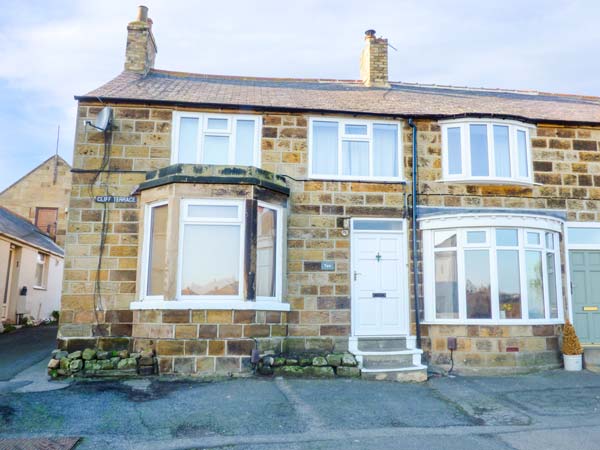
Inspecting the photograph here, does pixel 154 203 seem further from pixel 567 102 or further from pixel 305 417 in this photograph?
pixel 567 102

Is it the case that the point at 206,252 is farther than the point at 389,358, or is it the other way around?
the point at 389,358

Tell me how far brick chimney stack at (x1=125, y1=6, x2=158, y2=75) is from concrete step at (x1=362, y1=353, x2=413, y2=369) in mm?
8569

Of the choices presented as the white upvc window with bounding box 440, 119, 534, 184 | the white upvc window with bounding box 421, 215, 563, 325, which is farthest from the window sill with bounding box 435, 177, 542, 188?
the white upvc window with bounding box 421, 215, 563, 325

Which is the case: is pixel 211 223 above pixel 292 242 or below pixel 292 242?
above

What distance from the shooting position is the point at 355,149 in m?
10.8

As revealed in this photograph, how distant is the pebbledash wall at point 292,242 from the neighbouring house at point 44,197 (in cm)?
1565

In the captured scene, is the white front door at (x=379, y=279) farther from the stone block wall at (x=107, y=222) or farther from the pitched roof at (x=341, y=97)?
the stone block wall at (x=107, y=222)

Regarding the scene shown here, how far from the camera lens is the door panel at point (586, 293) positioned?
10.6 meters

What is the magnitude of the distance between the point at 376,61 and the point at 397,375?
840cm

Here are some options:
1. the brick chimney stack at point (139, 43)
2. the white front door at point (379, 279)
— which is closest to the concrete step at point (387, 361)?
the white front door at point (379, 279)

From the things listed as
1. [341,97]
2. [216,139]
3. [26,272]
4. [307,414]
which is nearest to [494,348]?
[307,414]

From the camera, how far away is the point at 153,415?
6309 millimetres

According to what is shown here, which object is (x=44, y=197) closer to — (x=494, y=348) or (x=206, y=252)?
(x=206, y=252)

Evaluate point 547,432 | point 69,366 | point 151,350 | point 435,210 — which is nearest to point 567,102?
point 435,210
